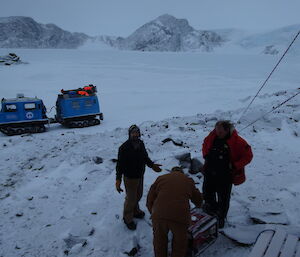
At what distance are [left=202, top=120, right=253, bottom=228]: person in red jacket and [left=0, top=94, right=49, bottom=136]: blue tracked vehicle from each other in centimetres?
1225

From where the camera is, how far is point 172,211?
3.69m

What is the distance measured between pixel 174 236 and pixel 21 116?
43.1ft

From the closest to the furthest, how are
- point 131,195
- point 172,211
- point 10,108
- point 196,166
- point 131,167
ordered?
point 172,211 → point 131,167 → point 131,195 → point 196,166 → point 10,108

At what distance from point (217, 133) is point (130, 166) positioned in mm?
1563

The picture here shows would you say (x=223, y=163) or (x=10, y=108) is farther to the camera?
(x=10, y=108)

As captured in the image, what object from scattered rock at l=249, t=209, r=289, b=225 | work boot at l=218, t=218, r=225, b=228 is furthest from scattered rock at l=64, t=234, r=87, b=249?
Result: scattered rock at l=249, t=209, r=289, b=225

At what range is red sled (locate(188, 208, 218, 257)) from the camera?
4238mm

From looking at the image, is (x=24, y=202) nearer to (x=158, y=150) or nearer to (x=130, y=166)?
(x=130, y=166)

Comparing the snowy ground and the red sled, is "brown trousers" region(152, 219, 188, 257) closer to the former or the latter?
the red sled

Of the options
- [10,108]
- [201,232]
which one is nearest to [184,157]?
[201,232]

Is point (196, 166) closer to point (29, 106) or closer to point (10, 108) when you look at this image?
point (29, 106)

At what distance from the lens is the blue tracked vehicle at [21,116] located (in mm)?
14430

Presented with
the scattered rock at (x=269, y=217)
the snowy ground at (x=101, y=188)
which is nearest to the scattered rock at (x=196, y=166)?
the snowy ground at (x=101, y=188)

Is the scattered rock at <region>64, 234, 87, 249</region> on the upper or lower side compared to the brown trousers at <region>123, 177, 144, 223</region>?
lower
